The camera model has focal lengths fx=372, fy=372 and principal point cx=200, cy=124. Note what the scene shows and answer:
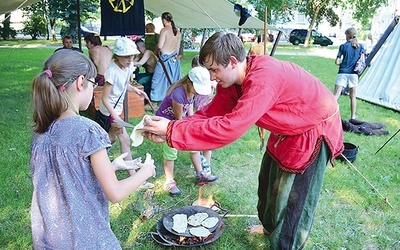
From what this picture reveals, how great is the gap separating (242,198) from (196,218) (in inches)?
33.5

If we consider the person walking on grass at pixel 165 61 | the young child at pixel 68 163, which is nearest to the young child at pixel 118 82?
the young child at pixel 68 163

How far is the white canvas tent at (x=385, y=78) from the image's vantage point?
25.3 feet

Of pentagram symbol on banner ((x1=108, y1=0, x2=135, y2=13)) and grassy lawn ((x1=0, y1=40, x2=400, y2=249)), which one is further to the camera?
pentagram symbol on banner ((x1=108, y1=0, x2=135, y2=13))

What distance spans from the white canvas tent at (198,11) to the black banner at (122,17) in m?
0.90

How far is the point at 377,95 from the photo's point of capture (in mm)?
8070

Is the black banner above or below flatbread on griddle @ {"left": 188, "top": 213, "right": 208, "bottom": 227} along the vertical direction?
above

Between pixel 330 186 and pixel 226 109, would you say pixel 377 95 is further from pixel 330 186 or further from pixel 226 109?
pixel 226 109

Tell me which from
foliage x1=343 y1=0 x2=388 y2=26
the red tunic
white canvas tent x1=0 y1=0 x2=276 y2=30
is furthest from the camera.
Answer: foliage x1=343 y1=0 x2=388 y2=26

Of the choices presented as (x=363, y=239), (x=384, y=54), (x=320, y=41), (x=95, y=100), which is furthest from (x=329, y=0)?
(x=363, y=239)

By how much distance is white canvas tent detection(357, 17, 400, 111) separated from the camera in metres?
7.73

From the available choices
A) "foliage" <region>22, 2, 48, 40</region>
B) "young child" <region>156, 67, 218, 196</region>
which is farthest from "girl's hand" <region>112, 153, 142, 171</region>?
"foliage" <region>22, 2, 48, 40</region>

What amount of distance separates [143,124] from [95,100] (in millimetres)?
4320

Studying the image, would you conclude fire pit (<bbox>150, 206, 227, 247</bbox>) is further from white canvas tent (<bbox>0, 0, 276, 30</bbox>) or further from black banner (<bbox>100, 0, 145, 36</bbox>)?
A: black banner (<bbox>100, 0, 145, 36</bbox>)

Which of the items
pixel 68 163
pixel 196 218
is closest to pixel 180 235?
pixel 196 218
